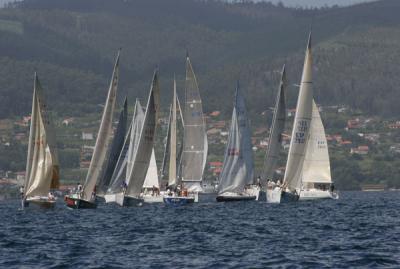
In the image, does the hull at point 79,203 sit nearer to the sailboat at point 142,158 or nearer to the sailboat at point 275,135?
the sailboat at point 142,158

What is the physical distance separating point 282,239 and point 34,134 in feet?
116

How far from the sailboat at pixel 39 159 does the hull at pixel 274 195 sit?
2007cm

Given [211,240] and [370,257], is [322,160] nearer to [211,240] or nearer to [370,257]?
[211,240]

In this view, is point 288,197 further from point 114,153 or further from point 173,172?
point 114,153

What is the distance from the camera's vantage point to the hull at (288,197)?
104 meters

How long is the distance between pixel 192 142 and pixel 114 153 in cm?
876

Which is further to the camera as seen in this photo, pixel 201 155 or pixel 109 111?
pixel 201 155

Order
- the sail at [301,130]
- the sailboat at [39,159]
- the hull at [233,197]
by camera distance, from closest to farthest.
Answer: the sailboat at [39,159]
the sail at [301,130]
the hull at [233,197]

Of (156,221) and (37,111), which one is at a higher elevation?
(37,111)

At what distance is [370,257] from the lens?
50.9 m

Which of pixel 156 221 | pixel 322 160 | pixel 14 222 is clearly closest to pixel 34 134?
pixel 14 222

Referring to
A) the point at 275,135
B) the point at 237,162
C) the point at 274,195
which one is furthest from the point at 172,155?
the point at 274,195

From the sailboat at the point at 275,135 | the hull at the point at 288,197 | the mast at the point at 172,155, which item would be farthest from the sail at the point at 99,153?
the sailboat at the point at 275,135

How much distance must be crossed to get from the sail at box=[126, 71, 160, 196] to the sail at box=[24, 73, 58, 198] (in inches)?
314
